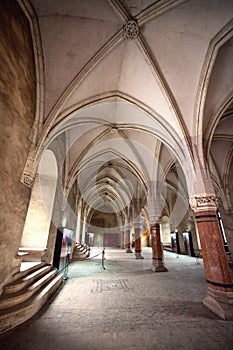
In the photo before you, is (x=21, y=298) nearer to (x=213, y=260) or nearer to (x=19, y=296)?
(x=19, y=296)

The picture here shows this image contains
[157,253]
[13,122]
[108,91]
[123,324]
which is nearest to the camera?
[123,324]

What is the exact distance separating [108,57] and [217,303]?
721 cm

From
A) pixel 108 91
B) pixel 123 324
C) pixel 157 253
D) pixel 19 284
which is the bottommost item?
pixel 123 324

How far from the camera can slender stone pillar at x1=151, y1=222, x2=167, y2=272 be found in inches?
307

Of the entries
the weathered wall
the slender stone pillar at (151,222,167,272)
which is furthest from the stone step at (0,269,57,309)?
the slender stone pillar at (151,222,167,272)

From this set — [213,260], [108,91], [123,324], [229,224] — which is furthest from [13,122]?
[229,224]

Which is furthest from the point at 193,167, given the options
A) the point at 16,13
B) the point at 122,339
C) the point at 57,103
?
the point at 16,13

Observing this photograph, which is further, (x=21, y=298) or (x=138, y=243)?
(x=138, y=243)

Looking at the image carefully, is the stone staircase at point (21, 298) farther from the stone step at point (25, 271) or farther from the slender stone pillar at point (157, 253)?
the slender stone pillar at point (157, 253)

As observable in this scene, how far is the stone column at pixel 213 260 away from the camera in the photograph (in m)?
3.51

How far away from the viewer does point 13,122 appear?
3613mm

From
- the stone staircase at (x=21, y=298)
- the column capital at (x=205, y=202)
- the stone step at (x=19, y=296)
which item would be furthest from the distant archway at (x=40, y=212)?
the column capital at (x=205, y=202)

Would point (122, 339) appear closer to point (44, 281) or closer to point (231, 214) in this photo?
point (44, 281)

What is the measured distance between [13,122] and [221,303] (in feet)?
20.7
